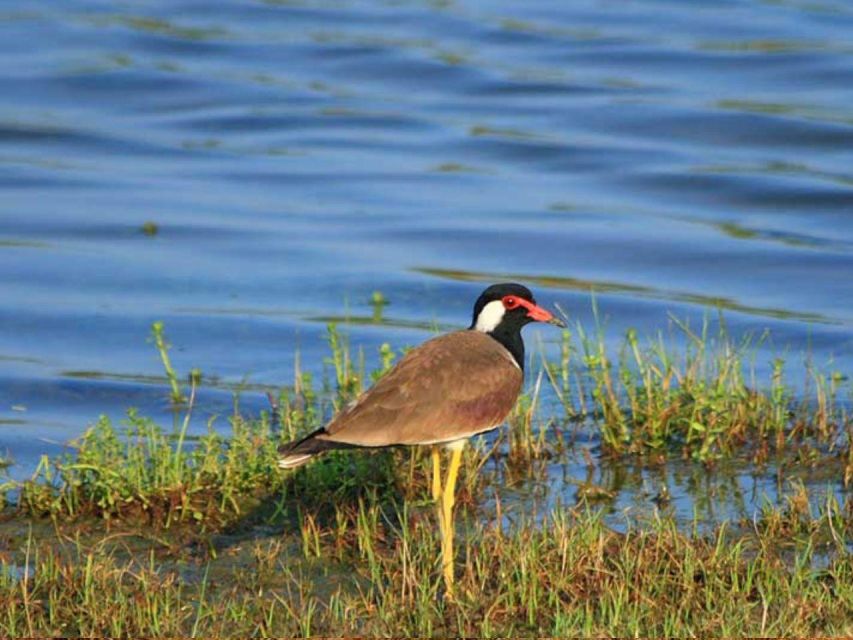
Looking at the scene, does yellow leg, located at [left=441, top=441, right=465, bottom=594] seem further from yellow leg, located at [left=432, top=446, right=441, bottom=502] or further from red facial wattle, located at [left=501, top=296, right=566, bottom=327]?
red facial wattle, located at [left=501, top=296, right=566, bottom=327]

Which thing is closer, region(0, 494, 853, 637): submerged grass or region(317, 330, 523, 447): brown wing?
region(0, 494, 853, 637): submerged grass

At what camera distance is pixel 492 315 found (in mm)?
8500

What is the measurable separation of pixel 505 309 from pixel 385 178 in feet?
31.6

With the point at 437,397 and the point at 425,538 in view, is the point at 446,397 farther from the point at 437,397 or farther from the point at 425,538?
the point at 425,538

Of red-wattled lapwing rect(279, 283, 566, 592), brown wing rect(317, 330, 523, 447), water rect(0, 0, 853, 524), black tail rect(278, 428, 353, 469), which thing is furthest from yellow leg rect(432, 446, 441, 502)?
water rect(0, 0, 853, 524)

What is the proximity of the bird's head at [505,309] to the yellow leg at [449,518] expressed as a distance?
660 mm

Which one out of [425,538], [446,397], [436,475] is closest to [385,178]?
[436,475]

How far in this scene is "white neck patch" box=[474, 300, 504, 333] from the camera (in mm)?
8484

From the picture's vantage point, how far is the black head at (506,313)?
27.8 ft

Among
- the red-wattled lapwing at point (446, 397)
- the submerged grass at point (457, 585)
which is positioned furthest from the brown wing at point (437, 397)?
the submerged grass at point (457, 585)

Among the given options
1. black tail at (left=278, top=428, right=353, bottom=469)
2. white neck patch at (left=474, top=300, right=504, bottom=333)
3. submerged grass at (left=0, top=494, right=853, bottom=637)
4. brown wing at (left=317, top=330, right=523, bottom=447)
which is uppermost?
white neck patch at (left=474, top=300, right=504, bottom=333)

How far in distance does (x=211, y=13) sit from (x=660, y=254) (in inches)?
465

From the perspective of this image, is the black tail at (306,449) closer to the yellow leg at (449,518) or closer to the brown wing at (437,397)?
the brown wing at (437,397)

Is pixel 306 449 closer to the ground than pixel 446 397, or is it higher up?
closer to the ground
